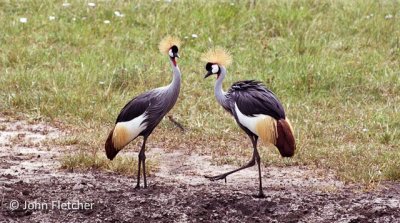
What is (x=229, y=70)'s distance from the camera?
9.94 m

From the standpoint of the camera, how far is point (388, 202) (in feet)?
20.8

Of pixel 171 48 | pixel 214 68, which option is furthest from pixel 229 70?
pixel 171 48

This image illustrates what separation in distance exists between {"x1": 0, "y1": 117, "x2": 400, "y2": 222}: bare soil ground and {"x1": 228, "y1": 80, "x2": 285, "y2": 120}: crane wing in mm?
594

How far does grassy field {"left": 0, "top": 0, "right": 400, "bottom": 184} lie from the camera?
25.9 feet

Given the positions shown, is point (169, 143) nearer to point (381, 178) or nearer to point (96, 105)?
point (96, 105)

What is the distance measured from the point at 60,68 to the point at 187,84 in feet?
4.48

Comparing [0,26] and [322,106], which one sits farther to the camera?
[0,26]

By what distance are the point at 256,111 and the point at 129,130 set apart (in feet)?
2.96

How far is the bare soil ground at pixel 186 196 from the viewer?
6.11m

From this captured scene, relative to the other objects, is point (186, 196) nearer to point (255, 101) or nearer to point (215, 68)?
point (255, 101)

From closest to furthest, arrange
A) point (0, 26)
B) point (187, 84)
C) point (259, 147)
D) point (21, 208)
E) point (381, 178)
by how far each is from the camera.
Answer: point (21, 208) < point (381, 178) < point (259, 147) < point (187, 84) < point (0, 26)

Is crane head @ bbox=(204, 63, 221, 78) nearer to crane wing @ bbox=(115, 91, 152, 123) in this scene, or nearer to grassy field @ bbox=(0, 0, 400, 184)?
crane wing @ bbox=(115, 91, 152, 123)

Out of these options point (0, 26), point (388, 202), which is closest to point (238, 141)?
point (388, 202)

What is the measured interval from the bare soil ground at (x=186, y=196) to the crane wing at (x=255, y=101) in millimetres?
594
